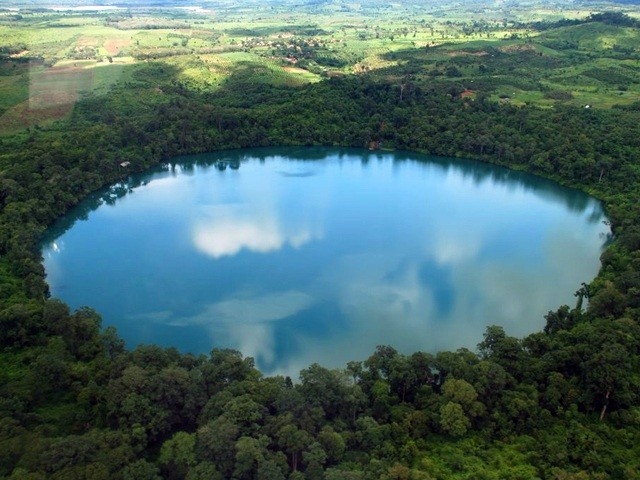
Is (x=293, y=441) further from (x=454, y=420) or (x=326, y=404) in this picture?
(x=454, y=420)

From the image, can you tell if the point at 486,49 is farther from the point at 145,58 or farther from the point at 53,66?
the point at 53,66

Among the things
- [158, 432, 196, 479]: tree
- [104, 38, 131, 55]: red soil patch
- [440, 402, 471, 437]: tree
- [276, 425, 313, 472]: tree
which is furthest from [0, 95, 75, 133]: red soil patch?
[440, 402, 471, 437]: tree

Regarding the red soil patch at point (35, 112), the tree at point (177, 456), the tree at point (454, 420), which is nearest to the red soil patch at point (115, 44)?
the red soil patch at point (35, 112)

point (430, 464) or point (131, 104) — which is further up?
point (131, 104)

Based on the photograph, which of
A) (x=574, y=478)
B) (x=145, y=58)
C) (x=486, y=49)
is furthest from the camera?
(x=486, y=49)

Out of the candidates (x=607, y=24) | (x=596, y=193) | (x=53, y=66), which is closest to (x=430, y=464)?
(x=596, y=193)

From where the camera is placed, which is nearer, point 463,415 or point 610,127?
point 463,415

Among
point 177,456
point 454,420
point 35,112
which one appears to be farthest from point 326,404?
point 35,112

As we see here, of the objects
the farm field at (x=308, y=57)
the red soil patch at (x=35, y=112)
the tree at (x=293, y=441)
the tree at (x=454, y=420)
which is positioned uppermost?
the farm field at (x=308, y=57)

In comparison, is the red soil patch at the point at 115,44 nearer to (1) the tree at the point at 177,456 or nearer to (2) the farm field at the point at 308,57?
(2) the farm field at the point at 308,57
